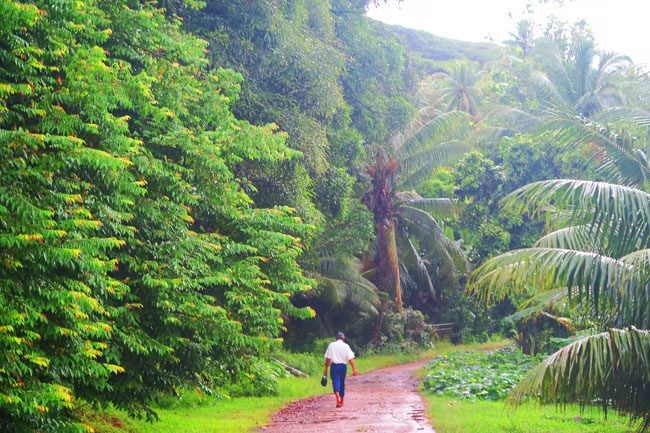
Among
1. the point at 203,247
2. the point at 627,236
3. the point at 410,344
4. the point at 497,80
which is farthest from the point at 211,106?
the point at 497,80

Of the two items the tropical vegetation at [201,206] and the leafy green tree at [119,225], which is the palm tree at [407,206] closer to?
the tropical vegetation at [201,206]

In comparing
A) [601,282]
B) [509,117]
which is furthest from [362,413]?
[509,117]

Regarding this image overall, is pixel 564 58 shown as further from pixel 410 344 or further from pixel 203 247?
pixel 203 247

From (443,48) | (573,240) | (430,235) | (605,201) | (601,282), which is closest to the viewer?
(605,201)

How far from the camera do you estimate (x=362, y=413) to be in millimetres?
12531

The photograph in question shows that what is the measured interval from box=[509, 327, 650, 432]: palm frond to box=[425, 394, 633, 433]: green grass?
5.18ft

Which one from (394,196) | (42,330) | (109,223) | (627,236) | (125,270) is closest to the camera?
(42,330)

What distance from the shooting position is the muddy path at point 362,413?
1093cm

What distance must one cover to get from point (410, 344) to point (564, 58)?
11801 millimetres

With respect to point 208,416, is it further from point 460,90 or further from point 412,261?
point 460,90

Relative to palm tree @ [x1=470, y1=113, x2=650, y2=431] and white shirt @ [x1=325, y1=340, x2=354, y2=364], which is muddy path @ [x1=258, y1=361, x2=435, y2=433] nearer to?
white shirt @ [x1=325, y1=340, x2=354, y2=364]

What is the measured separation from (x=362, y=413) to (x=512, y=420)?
2.48 m

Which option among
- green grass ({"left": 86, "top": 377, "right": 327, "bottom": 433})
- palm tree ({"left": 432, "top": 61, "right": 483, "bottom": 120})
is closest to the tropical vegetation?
green grass ({"left": 86, "top": 377, "right": 327, "bottom": 433})

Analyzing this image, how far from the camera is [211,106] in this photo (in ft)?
34.8
